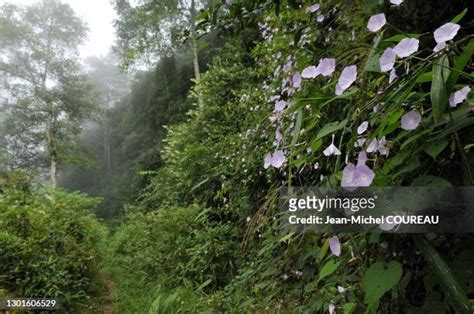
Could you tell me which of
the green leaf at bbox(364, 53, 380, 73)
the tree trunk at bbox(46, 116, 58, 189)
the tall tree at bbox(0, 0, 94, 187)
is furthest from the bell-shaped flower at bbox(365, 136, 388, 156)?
the tree trunk at bbox(46, 116, 58, 189)

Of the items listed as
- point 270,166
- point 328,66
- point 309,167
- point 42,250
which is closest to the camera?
point 328,66

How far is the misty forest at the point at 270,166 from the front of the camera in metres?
0.53

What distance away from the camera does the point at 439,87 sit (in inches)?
16.9

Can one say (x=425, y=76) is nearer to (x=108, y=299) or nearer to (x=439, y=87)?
(x=439, y=87)

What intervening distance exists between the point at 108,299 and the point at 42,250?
775mm

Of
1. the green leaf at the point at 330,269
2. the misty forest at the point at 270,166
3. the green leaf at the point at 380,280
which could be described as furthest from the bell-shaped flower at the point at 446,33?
the green leaf at the point at 330,269

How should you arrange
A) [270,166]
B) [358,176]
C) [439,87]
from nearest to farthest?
1. [439,87]
2. [358,176]
3. [270,166]

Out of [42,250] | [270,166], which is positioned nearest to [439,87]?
[270,166]

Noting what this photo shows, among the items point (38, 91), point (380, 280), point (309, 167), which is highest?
point (38, 91)

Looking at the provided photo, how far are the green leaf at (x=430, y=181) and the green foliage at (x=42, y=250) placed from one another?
112 inches

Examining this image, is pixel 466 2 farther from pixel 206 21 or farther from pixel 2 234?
pixel 2 234

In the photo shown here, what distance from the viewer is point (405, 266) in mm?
640

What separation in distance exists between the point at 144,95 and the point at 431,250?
10968mm

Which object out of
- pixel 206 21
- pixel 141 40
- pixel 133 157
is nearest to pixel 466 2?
pixel 206 21
